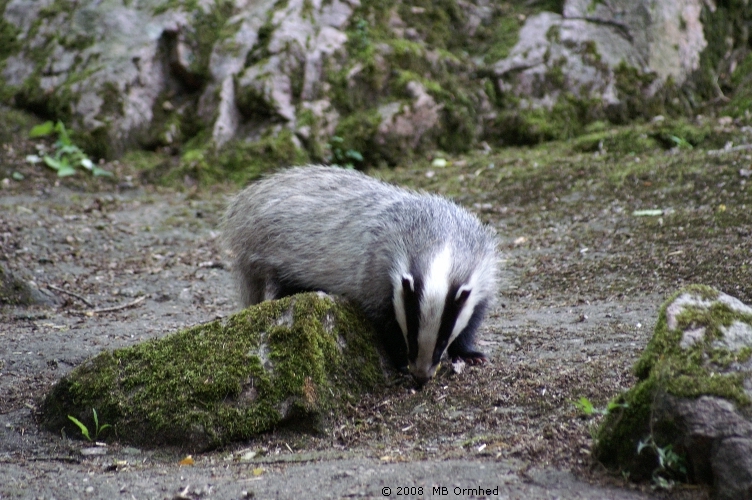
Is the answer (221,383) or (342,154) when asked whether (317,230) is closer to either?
(221,383)

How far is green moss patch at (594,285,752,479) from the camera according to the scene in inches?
115

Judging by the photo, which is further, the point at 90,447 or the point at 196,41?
the point at 196,41

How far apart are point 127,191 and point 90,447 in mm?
6659

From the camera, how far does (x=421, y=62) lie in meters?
11.4

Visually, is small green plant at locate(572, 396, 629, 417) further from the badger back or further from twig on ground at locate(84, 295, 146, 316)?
twig on ground at locate(84, 295, 146, 316)

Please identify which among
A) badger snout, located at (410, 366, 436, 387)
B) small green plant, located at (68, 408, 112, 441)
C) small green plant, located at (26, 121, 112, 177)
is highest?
badger snout, located at (410, 366, 436, 387)

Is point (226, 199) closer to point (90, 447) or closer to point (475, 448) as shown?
point (90, 447)

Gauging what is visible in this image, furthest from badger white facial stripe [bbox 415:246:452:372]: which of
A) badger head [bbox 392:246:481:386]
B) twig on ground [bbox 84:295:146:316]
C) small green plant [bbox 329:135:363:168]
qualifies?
small green plant [bbox 329:135:363:168]

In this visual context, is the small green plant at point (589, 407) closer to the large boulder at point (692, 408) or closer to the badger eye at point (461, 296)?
the large boulder at point (692, 408)

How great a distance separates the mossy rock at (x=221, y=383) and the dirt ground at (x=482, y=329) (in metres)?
0.10

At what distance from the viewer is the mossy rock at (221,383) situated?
13.0 ft

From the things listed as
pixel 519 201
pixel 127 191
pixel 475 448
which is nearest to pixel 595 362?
pixel 475 448

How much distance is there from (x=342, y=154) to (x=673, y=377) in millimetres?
8091

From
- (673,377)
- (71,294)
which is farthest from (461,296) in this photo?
(71,294)
